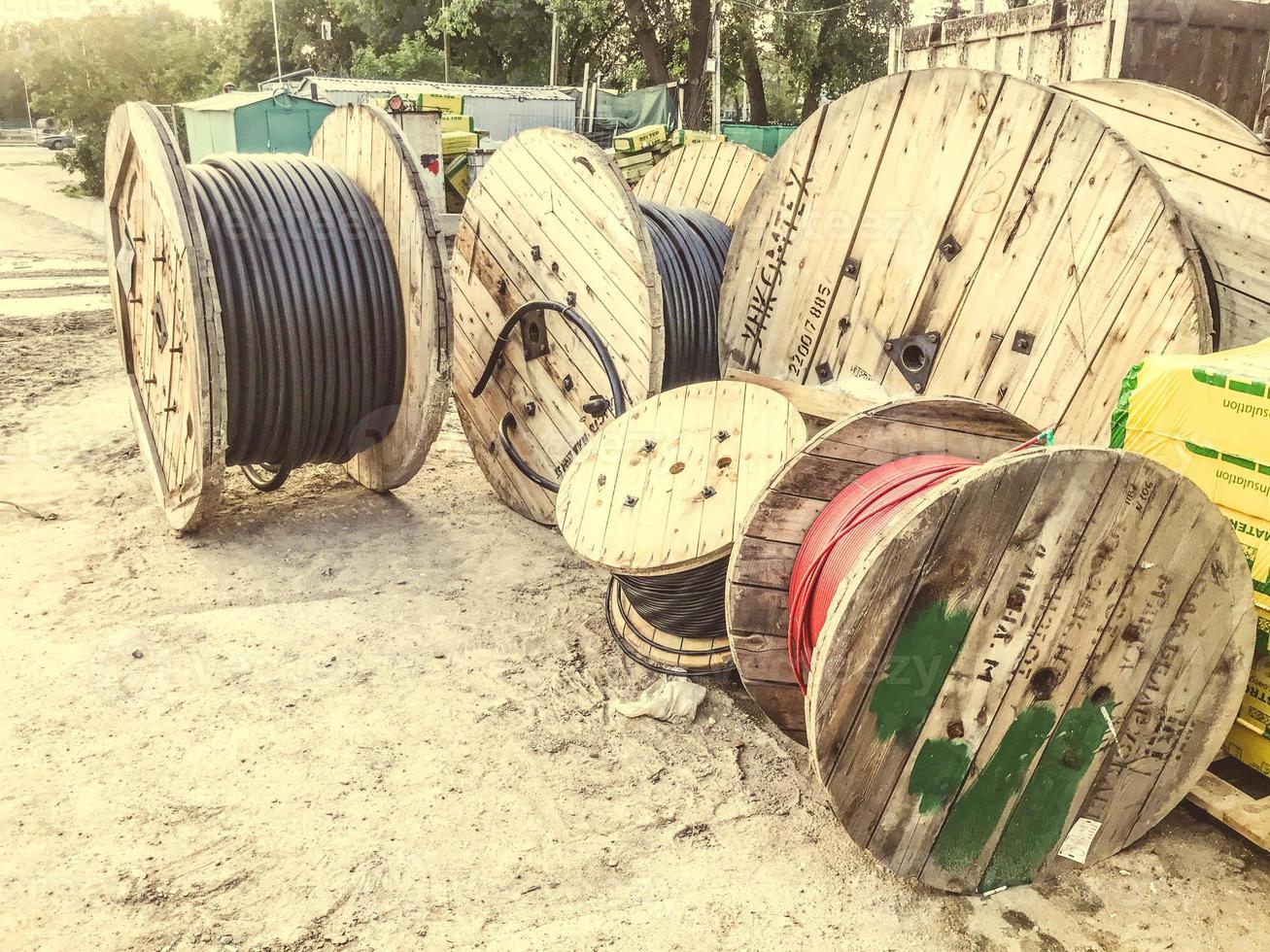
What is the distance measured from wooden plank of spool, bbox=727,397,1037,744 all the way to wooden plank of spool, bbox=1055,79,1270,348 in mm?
1232

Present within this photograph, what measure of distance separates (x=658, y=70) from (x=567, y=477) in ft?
66.2

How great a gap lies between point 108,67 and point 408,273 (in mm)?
34588

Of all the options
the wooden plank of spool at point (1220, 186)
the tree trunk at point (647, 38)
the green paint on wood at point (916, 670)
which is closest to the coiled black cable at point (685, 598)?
the green paint on wood at point (916, 670)

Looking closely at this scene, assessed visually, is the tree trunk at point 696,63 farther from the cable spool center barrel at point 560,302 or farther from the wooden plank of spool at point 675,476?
the wooden plank of spool at point 675,476

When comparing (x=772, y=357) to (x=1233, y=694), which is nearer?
(x=1233, y=694)

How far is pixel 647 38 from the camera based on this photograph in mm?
21438

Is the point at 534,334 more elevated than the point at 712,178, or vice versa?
the point at 712,178

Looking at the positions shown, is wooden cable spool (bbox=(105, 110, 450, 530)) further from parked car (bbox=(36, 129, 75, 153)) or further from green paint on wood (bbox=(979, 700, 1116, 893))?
parked car (bbox=(36, 129, 75, 153))

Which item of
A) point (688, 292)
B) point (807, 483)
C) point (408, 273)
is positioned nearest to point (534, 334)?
point (408, 273)

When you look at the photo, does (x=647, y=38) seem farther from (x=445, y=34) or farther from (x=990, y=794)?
(x=990, y=794)

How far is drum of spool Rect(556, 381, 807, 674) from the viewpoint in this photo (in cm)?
308

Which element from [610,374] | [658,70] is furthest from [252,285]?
[658,70]

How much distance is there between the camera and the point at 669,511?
318cm

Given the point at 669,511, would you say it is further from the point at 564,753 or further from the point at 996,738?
the point at 996,738
